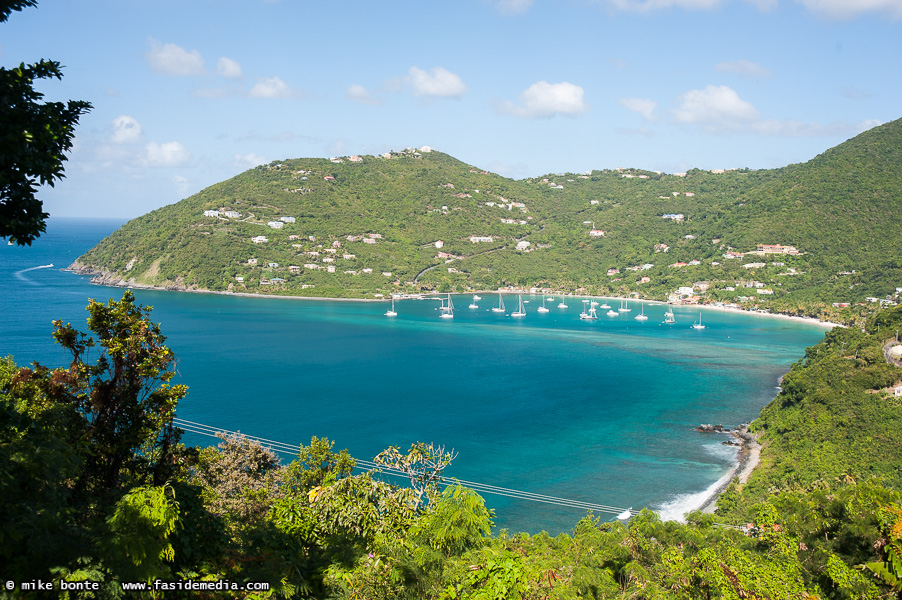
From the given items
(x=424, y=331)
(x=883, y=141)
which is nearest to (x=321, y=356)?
(x=424, y=331)

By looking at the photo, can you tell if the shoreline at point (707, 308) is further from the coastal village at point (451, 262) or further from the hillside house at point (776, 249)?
the hillside house at point (776, 249)

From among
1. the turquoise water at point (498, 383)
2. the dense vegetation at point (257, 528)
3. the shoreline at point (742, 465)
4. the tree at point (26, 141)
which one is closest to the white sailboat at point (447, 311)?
the turquoise water at point (498, 383)

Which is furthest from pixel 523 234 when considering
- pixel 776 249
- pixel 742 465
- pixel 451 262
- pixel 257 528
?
pixel 257 528

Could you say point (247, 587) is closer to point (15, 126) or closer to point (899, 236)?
point (15, 126)

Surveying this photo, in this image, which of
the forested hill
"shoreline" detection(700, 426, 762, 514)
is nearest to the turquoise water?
"shoreline" detection(700, 426, 762, 514)

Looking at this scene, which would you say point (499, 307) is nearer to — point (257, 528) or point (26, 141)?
point (257, 528)

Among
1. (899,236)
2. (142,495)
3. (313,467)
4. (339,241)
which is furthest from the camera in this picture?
(339,241)

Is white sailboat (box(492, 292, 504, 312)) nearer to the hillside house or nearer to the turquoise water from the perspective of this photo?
the turquoise water
